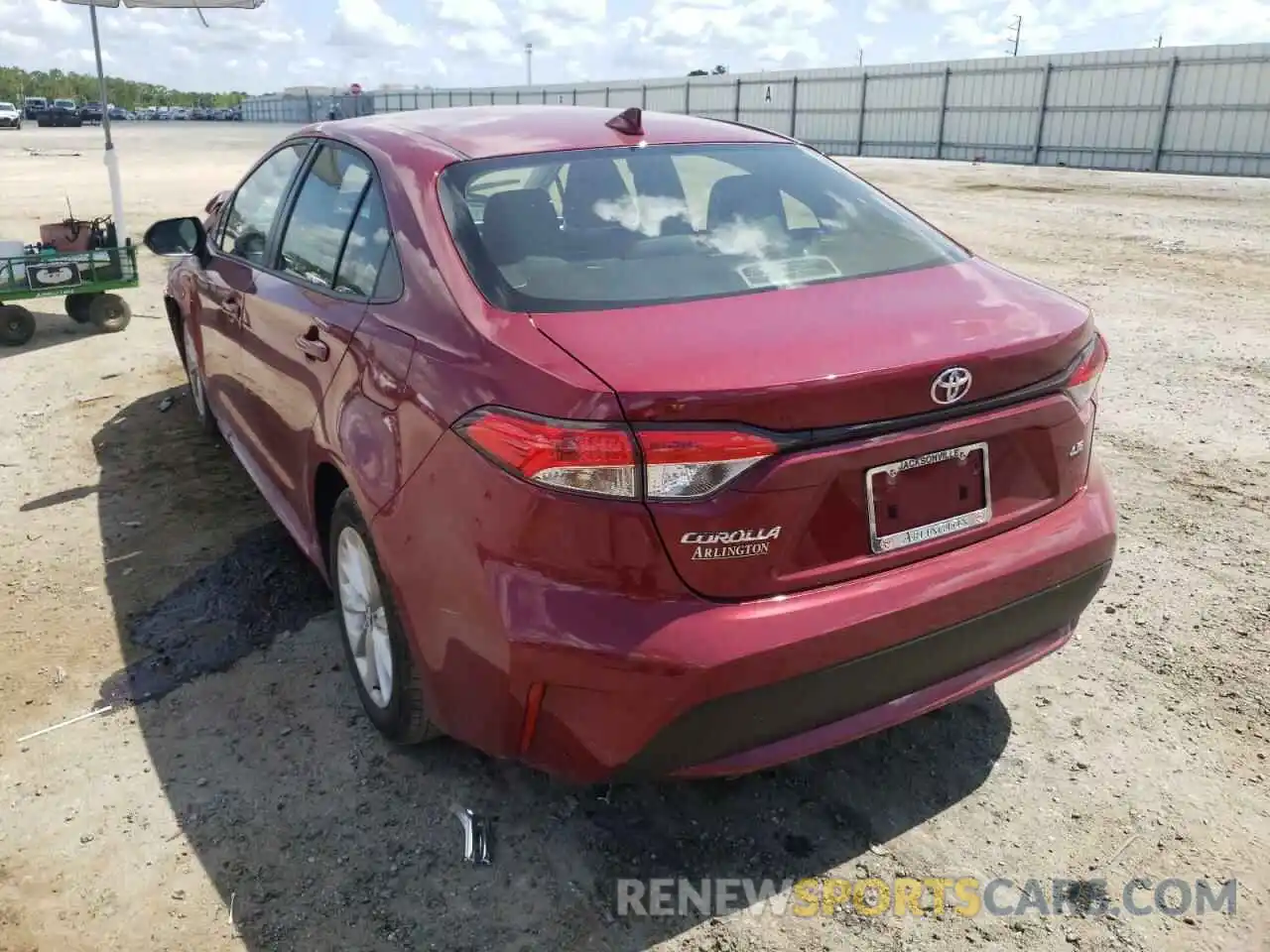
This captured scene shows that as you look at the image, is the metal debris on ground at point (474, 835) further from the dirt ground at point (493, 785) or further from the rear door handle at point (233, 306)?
the rear door handle at point (233, 306)

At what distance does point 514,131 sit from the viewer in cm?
302

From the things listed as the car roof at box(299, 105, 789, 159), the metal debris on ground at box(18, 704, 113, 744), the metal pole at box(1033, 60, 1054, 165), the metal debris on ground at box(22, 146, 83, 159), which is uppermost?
the metal pole at box(1033, 60, 1054, 165)

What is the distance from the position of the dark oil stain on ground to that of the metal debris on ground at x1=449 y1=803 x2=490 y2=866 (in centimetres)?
120

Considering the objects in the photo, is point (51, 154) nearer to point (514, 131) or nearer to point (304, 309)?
point (304, 309)

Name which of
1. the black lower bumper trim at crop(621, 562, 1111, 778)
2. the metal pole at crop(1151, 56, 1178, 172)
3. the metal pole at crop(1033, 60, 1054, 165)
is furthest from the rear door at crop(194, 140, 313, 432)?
the metal pole at crop(1033, 60, 1054, 165)

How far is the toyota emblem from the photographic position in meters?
2.13

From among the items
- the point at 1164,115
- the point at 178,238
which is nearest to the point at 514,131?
the point at 178,238

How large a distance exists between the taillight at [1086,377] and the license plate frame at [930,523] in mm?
338

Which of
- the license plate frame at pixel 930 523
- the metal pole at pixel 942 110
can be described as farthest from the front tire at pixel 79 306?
the metal pole at pixel 942 110

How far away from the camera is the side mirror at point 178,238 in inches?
175

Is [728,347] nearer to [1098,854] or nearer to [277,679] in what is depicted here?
[1098,854]

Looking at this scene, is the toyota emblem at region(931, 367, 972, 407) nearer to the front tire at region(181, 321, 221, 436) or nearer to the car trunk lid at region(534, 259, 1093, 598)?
the car trunk lid at region(534, 259, 1093, 598)

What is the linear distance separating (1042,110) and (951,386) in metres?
29.2

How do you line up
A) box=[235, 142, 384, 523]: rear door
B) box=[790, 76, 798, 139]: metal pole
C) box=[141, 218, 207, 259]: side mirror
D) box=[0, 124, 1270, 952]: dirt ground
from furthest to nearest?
1. box=[790, 76, 798, 139]: metal pole
2. box=[141, 218, 207, 259]: side mirror
3. box=[235, 142, 384, 523]: rear door
4. box=[0, 124, 1270, 952]: dirt ground
